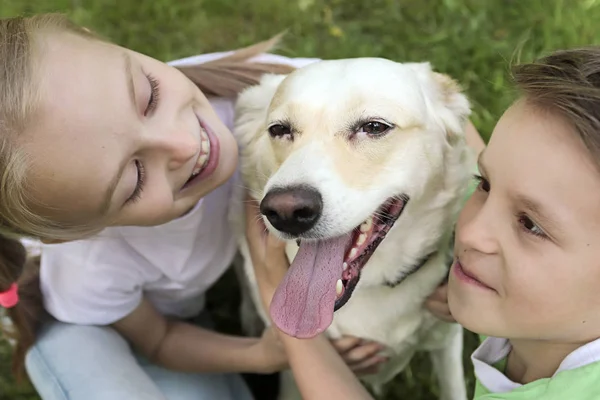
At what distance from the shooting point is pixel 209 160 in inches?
73.8

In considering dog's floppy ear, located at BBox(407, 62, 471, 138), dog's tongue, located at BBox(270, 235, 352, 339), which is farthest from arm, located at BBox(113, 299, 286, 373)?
dog's floppy ear, located at BBox(407, 62, 471, 138)

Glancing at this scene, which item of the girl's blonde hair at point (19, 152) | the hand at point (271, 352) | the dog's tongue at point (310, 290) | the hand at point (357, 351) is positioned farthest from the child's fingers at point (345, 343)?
the girl's blonde hair at point (19, 152)

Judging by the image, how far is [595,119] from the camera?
1276 millimetres

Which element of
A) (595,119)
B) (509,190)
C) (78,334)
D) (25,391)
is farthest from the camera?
(25,391)

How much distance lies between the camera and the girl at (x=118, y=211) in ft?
5.01

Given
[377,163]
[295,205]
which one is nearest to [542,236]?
[377,163]

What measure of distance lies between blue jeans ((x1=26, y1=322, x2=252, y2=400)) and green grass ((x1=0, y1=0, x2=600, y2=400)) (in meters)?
0.75

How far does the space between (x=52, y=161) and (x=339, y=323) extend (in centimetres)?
98

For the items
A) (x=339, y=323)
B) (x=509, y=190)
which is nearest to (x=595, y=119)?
(x=509, y=190)

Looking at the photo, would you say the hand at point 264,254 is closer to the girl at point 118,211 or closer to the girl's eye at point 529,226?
the girl at point 118,211

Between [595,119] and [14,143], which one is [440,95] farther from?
[14,143]

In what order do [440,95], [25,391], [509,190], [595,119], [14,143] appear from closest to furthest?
1. [595,119]
2. [509,190]
3. [14,143]
4. [440,95]
5. [25,391]

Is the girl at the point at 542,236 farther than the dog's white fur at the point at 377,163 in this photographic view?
No

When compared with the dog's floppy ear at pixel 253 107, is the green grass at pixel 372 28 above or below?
below
